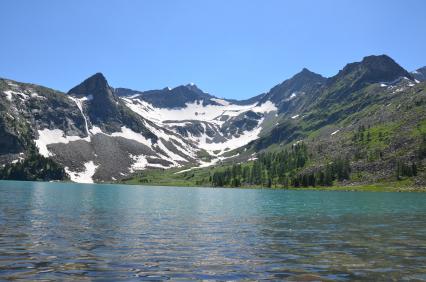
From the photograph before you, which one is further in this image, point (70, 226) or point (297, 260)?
point (70, 226)

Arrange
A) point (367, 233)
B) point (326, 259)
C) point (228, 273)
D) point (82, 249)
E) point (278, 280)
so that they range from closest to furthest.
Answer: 1. point (278, 280)
2. point (228, 273)
3. point (326, 259)
4. point (82, 249)
5. point (367, 233)

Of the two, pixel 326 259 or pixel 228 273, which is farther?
pixel 326 259

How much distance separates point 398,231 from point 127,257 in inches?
1229

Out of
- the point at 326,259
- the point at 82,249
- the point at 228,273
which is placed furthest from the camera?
the point at 82,249

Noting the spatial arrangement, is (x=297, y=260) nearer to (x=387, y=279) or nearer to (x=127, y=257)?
(x=387, y=279)

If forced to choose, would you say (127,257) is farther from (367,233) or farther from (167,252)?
(367,233)

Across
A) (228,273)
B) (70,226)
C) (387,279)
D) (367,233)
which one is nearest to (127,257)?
(228,273)

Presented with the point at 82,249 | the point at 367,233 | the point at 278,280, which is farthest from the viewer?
the point at 367,233

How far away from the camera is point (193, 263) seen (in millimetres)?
26797

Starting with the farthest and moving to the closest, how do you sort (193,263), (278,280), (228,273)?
(193,263) → (228,273) → (278,280)

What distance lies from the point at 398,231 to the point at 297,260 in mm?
22749

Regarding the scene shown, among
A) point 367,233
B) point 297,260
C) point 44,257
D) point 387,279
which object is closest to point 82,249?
point 44,257

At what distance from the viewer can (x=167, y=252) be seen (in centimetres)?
3075

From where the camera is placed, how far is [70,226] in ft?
146
